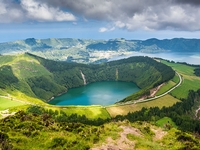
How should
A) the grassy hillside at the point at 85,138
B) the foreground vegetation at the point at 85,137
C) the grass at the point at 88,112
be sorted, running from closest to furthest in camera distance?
the grassy hillside at the point at 85,138
the foreground vegetation at the point at 85,137
the grass at the point at 88,112

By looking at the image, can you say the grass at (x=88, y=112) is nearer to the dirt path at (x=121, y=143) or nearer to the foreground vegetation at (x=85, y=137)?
the foreground vegetation at (x=85, y=137)

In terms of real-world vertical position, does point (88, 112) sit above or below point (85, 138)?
below

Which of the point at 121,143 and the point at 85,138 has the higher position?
the point at 85,138

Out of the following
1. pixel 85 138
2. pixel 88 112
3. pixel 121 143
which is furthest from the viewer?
pixel 88 112

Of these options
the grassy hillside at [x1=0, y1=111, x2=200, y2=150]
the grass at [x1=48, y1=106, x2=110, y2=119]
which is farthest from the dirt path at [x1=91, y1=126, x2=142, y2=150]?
the grass at [x1=48, y1=106, x2=110, y2=119]

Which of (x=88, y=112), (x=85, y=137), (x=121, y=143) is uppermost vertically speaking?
(x=85, y=137)

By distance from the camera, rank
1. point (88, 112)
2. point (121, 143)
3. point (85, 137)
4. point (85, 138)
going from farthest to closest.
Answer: point (88, 112), point (85, 137), point (85, 138), point (121, 143)

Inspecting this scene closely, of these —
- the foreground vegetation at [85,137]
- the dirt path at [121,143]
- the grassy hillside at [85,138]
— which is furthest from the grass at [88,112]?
the dirt path at [121,143]

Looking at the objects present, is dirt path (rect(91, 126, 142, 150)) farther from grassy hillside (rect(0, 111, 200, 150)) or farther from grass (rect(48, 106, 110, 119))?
grass (rect(48, 106, 110, 119))

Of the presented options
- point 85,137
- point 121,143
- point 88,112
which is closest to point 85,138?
point 85,137

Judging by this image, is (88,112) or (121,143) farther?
(88,112)

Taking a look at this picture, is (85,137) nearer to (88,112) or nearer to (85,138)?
(85,138)
